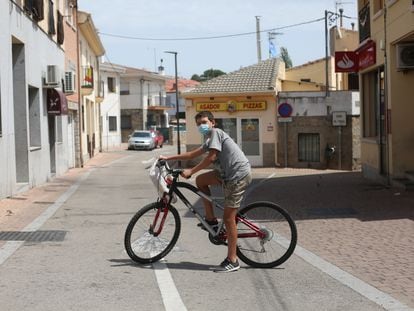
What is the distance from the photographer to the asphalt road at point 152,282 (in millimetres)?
5535

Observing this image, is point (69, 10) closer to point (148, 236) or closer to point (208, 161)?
point (148, 236)

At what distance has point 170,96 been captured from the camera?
79312mm

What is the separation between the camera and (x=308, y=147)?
28938 mm

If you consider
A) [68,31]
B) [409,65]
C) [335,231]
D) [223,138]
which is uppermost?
[68,31]

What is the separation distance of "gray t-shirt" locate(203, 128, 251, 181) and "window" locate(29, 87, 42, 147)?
11997 millimetres

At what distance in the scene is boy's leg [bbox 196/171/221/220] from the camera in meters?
6.91

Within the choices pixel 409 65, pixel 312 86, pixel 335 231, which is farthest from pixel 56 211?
pixel 312 86

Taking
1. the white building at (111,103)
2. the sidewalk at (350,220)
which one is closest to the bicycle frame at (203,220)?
the sidewalk at (350,220)

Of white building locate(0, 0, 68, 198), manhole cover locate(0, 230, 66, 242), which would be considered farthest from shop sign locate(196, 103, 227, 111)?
manhole cover locate(0, 230, 66, 242)

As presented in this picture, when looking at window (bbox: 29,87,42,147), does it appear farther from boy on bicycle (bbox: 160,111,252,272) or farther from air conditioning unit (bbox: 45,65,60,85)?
boy on bicycle (bbox: 160,111,252,272)

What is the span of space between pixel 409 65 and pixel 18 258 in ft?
33.5

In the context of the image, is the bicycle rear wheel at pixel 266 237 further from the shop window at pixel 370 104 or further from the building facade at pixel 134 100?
the building facade at pixel 134 100

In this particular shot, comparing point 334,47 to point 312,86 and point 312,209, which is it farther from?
point 312,209

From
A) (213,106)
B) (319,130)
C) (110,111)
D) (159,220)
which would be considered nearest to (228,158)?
(159,220)
